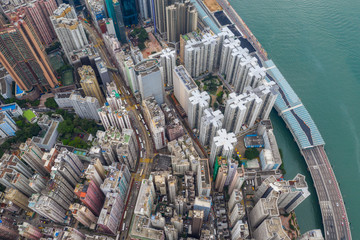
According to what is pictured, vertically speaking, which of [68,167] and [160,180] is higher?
[160,180]

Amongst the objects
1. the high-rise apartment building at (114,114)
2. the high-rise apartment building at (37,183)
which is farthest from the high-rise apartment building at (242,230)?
the high-rise apartment building at (37,183)

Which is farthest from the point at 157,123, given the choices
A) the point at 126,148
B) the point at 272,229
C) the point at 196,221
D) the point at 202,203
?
the point at 272,229

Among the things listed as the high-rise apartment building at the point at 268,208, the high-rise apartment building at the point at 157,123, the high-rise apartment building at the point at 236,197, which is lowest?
the high-rise apartment building at the point at 268,208

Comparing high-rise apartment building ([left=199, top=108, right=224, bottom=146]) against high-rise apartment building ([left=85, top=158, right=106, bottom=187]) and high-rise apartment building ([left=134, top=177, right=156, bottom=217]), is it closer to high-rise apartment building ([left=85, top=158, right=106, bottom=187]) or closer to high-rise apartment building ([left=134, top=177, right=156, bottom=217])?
high-rise apartment building ([left=134, top=177, right=156, bottom=217])

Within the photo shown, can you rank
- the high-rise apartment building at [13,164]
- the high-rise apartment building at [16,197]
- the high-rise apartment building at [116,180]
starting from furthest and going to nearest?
the high-rise apartment building at [13,164], the high-rise apartment building at [116,180], the high-rise apartment building at [16,197]

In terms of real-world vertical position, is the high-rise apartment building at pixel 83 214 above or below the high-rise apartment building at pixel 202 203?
below

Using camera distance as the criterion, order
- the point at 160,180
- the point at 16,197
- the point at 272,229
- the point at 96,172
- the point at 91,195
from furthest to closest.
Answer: the point at 160,180 → the point at 96,172 → the point at 16,197 → the point at 91,195 → the point at 272,229

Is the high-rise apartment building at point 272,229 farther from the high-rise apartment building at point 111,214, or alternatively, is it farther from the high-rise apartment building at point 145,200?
the high-rise apartment building at point 111,214

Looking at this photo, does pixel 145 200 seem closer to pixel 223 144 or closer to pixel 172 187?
pixel 172 187

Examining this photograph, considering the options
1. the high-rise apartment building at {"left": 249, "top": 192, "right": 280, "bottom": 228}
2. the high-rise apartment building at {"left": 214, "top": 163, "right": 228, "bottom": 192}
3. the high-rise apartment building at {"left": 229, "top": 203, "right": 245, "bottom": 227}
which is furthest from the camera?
the high-rise apartment building at {"left": 214, "top": 163, "right": 228, "bottom": 192}

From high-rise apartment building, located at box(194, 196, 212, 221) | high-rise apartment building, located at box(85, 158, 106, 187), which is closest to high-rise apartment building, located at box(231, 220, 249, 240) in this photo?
high-rise apartment building, located at box(194, 196, 212, 221)

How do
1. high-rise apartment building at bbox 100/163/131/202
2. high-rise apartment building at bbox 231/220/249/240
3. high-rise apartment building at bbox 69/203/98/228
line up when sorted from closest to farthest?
high-rise apartment building at bbox 231/220/249/240
high-rise apartment building at bbox 69/203/98/228
high-rise apartment building at bbox 100/163/131/202
